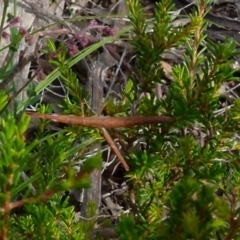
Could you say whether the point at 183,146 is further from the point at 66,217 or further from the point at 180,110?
the point at 66,217

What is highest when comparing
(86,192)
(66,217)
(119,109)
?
(119,109)

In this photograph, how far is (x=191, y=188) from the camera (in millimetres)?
772

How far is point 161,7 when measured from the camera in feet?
3.66

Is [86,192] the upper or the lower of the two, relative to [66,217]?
lower

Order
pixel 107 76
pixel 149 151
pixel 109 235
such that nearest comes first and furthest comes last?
pixel 149 151, pixel 109 235, pixel 107 76

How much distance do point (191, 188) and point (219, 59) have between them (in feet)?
1.28

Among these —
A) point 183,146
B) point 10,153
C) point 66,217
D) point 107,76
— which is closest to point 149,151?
point 183,146

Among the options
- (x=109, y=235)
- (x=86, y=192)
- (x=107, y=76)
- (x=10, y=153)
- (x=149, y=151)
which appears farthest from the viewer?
A: (x=107, y=76)

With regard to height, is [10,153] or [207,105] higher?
[10,153]

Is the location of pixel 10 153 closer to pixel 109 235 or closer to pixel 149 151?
pixel 149 151

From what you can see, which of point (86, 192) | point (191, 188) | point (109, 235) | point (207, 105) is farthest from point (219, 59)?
point (86, 192)

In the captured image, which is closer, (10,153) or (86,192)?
(10,153)

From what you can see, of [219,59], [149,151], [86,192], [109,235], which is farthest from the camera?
[86,192]

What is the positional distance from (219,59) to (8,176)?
53cm
